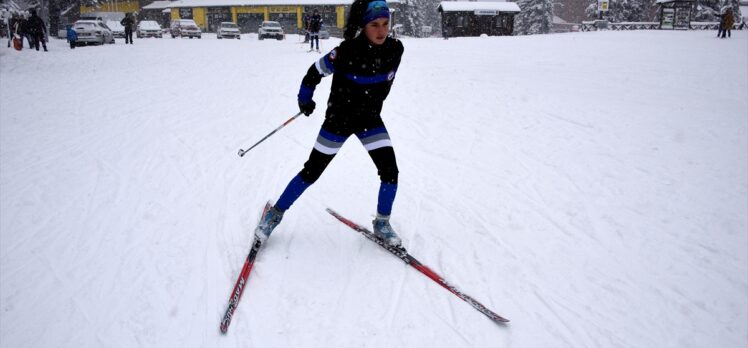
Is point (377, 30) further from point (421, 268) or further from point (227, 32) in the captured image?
point (227, 32)

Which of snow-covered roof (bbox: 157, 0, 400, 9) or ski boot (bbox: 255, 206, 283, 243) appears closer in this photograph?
ski boot (bbox: 255, 206, 283, 243)

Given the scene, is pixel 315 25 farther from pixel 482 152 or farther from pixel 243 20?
pixel 243 20

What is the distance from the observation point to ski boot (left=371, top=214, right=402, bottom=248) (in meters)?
3.46

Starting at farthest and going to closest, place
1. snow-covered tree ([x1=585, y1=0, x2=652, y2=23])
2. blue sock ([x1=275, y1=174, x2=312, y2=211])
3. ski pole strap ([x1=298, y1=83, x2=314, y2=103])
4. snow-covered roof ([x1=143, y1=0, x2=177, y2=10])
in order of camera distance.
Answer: snow-covered roof ([x1=143, y1=0, x2=177, y2=10])
snow-covered tree ([x1=585, y1=0, x2=652, y2=23])
blue sock ([x1=275, y1=174, x2=312, y2=211])
ski pole strap ([x1=298, y1=83, x2=314, y2=103])

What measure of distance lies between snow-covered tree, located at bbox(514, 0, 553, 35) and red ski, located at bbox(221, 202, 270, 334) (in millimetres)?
59147

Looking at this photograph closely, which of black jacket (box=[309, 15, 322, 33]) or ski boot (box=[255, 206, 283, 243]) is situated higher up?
black jacket (box=[309, 15, 322, 33])

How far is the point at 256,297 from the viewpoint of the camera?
2.91 m

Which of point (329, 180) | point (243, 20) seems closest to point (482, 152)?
point (329, 180)

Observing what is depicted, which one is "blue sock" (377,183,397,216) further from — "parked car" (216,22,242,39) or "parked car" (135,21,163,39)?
"parked car" (135,21,163,39)

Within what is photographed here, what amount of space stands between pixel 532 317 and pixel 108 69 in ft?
51.9

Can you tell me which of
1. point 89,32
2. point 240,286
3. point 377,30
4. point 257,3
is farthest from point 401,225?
point 257,3

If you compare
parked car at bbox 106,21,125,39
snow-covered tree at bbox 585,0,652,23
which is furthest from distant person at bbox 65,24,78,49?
snow-covered tree at bbox 585,0,652,23

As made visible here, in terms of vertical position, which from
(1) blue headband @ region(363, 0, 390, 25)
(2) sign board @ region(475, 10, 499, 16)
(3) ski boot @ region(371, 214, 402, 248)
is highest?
(2) sign board @ region(475, 10, 499, 16)

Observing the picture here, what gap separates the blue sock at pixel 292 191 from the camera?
10.7ft
